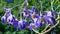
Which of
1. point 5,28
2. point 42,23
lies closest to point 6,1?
point 5,28

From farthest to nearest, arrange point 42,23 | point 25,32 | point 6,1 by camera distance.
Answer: point 6,1, point 25,32, point 42,23

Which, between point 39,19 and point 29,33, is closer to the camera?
point 39,19

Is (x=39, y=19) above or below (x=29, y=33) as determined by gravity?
above

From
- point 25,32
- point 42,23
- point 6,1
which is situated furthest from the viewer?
point 6,1

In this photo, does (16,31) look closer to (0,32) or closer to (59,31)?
(0,32)

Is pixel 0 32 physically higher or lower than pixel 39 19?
lower

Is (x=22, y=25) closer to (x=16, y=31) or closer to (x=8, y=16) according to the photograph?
(x=8, y=16)

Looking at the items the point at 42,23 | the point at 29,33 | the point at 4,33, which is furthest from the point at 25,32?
the point at 42,23

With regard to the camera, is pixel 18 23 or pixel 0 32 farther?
pixel 0 32
